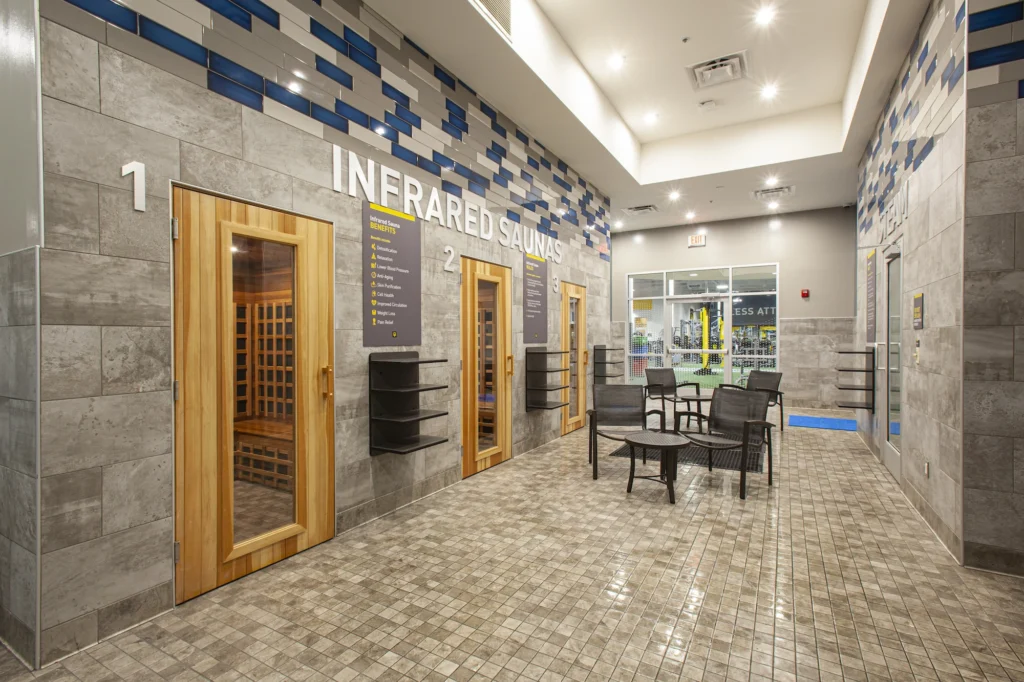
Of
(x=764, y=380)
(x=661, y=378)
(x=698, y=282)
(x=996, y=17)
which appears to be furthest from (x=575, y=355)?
(x=996, y=17)

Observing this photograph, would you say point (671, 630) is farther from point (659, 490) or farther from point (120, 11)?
point (120, 11)

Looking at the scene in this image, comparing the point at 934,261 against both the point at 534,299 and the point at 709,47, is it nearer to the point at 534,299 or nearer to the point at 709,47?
the point at 709,47

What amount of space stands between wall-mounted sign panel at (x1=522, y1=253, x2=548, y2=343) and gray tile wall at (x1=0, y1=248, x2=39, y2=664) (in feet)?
14.1

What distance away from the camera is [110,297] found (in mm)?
2244

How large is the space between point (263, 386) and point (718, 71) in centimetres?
583

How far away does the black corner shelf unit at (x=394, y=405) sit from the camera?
12.0ft

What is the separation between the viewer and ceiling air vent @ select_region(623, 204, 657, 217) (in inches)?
366

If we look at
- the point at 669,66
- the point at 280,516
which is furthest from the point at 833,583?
the point at 669,66

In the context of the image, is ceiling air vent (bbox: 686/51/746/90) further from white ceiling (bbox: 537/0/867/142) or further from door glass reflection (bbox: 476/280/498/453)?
door glass reflection (bbox: 476/280/498/453)

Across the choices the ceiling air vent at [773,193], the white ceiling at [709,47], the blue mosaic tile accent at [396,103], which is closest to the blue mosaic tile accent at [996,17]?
the white ceiling at [709,47]

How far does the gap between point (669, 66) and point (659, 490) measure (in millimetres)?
4695

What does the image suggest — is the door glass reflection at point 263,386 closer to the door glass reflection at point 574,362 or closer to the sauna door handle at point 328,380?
the sauna door handle at point 328,380

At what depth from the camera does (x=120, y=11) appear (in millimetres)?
2277

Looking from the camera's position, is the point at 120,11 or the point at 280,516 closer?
the point at 120,11
